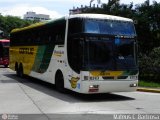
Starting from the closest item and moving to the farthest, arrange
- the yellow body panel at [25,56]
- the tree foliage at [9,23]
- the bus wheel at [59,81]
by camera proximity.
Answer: the bus wheel at [59,81], the yellow body panel at [25,56], the tree foliage at [9,23]

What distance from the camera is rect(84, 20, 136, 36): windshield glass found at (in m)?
15.5

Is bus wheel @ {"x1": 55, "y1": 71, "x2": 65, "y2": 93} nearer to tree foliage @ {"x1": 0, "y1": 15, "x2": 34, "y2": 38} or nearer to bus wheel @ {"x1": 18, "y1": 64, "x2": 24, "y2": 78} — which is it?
bus wheel @ {"x1": 18, "y1": 64, "x2": 24, "y2": 78}

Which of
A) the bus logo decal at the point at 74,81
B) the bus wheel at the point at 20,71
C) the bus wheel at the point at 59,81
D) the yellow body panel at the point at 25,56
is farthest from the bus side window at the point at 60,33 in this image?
the bus wheel at the point at 20,71

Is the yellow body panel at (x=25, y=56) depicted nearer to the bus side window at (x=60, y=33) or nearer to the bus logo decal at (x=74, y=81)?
the bus side window at (x=60, y=33)

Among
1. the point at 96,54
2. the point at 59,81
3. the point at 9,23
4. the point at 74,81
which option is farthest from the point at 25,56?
the point at 9,23

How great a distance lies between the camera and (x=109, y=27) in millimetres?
15852

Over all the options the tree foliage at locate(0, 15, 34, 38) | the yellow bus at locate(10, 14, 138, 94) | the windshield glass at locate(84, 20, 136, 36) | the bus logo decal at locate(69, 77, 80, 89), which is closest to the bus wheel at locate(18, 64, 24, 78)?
the yellow bus at locate(10, 14, 138, 94)

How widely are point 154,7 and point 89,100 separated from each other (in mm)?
15596

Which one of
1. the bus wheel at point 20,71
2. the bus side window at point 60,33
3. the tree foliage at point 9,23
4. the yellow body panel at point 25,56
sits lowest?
the bus wheel at point 20,71

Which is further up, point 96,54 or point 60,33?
point 60,33

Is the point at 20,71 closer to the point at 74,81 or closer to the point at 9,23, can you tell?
the point at 74,81

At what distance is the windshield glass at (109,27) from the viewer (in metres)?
15.5

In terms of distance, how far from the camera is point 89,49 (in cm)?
1512

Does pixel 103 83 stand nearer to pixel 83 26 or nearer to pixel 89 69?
pixel 89 69
